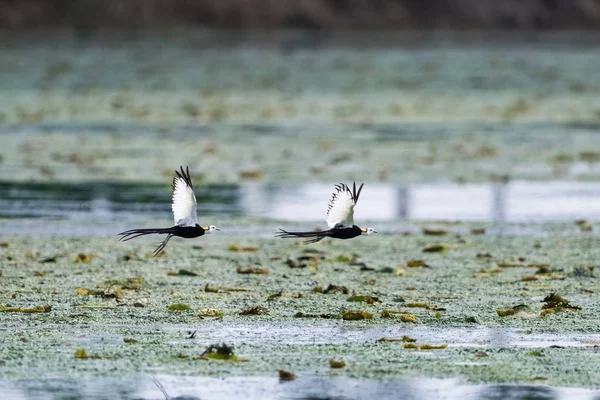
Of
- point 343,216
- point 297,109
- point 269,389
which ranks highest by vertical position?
point 297,109

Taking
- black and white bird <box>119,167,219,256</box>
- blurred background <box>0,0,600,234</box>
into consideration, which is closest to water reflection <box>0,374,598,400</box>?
black and white bird <box>119,167,219,256</box>

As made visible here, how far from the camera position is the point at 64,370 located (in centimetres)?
687

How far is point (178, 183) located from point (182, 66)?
2549 centimetres

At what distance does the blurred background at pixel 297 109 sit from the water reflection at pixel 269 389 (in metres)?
5.37

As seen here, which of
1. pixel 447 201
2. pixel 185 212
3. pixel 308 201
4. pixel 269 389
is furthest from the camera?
pixel 447 201

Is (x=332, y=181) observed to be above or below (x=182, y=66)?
below

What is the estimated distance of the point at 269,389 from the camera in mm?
6516

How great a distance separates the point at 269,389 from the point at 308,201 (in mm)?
7296

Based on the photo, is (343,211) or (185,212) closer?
(185,212)

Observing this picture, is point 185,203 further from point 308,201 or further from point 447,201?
point 447,201

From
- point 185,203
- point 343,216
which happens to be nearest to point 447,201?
point 343,216

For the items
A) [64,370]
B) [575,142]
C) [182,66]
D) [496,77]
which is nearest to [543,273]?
[64,370]

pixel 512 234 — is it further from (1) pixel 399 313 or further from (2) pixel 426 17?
(2) pixel 426 17

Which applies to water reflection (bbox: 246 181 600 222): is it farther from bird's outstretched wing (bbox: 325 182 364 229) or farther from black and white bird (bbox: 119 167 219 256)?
black and white bird (bbox: 119 167 219 256)
